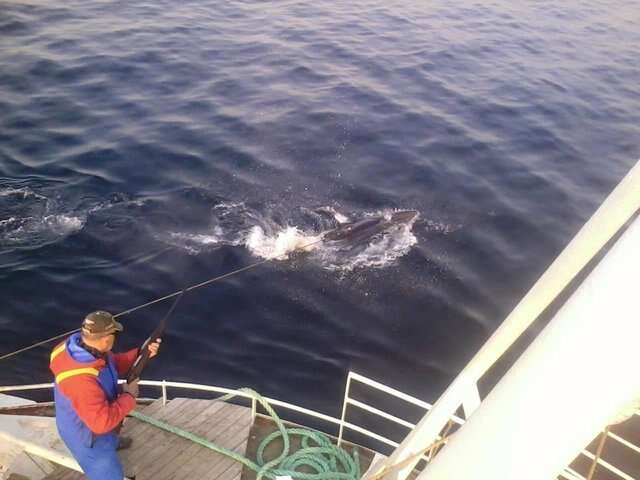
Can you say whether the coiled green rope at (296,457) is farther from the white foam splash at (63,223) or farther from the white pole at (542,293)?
the white foam splash at (63,223)

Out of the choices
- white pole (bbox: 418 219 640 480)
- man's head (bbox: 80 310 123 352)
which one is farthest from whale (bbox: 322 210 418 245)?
white pole (bbox: 418 219 640 480)

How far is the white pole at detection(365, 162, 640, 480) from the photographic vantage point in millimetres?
2275

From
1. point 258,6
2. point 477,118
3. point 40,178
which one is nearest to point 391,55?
point 477,118

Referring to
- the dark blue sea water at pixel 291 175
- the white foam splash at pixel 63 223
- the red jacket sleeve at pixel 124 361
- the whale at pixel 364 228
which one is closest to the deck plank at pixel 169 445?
the red jacket sleeve at pixel 124 361

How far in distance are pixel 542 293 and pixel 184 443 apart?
6334mm

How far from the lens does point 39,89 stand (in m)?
23.3

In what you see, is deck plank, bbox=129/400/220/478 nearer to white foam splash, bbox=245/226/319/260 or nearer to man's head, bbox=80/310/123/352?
man's head, bbox=80/310/123/352

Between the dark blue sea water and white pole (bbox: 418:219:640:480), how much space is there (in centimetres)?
1029

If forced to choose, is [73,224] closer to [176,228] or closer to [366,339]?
[176,228]

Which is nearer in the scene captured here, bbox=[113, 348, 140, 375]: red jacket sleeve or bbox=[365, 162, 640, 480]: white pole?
bbox=[365, 162, 640, 480]: white pole

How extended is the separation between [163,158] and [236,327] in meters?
8.73

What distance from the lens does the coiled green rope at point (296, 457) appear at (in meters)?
6.88

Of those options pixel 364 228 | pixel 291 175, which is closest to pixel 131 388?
pixel 364 228

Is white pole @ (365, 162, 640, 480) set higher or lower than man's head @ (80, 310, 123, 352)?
higher
